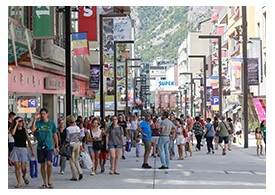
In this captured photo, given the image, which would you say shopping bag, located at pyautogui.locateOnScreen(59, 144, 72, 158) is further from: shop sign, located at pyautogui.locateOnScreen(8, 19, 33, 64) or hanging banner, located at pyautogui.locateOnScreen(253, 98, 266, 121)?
hanging banner, located at pyautogui.locateOnScreen(253, 98, 266, 121)

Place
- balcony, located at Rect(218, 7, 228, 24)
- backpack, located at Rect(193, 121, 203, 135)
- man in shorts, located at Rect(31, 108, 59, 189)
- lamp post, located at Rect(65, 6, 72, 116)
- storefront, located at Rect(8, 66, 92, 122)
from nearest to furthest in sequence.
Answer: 1. man in shorts, located at Rect(31, 108, 59, 189)
2. lamp post, located at Rect(65, 6, 72, 116)
3. storefront, located at Rect(8, 66, 92, 122)
4. backpack, located at Rect(193, 121, 203, 135)
5. balcony, located at Rect(218, 7, 228, 24)

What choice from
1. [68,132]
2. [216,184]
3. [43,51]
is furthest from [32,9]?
[216,184]

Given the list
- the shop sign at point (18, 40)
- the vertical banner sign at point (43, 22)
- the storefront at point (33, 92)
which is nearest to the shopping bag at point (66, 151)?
the shop sign at point (18, 40)

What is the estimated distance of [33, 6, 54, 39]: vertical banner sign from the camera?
2077 centimetres

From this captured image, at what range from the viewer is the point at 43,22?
20938mm

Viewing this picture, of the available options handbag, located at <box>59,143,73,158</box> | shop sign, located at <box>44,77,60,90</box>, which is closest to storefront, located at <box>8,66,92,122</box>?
shop sign, located at <box>44,77,60,90</box>

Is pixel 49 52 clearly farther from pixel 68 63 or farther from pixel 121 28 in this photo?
pixel 121 28

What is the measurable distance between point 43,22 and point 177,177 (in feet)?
26.4

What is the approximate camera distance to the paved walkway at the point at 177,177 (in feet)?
45.5

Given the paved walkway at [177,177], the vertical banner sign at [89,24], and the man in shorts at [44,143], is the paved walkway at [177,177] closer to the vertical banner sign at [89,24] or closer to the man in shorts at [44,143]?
the man in shorts at [44,143]

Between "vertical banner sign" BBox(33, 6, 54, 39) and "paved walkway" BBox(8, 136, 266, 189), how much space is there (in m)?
4.71

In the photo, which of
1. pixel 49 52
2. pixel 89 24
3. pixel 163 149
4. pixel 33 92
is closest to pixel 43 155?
pixel 163 149

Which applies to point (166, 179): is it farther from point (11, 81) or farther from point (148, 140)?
point (11, 81)

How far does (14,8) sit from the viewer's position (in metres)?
20.4
